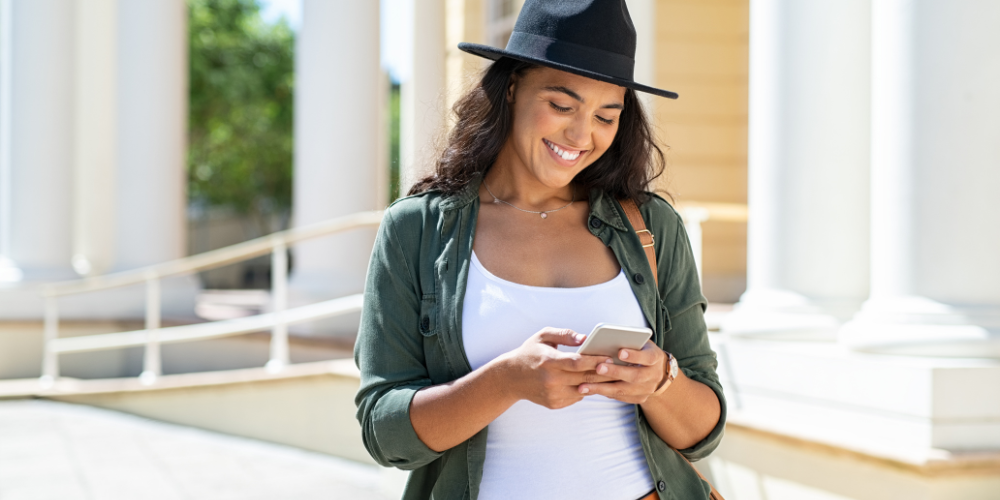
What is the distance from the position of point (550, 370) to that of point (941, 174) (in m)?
2.24

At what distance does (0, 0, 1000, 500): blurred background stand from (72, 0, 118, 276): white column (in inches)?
1.3

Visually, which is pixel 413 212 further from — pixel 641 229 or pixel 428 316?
pixel 641 229

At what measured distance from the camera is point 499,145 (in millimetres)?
2109

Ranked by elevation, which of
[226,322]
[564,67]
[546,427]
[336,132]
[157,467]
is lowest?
[157,467]

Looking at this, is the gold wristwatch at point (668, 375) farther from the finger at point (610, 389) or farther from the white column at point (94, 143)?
the white column at point (94, 143)

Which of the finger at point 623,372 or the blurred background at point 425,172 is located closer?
the finger at point 623,372

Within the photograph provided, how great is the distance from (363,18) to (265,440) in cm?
409

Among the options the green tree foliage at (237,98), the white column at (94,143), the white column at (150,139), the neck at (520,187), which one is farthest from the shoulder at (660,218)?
the green tree foliage at (237,98)

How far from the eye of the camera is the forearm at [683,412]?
74.2 inches

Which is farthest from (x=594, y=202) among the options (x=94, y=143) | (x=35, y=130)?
(x=94, y=143)

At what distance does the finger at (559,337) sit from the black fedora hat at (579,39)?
547mm

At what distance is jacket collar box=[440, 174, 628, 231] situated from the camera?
2.02 meters

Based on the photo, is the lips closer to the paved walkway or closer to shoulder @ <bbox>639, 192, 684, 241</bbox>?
shoulder @ <bbox>639, 192, 684, 241</bbox>

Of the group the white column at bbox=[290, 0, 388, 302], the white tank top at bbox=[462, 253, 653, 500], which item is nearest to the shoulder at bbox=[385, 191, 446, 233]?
the white tank top at bbox=[462, 253, 653, 500]
